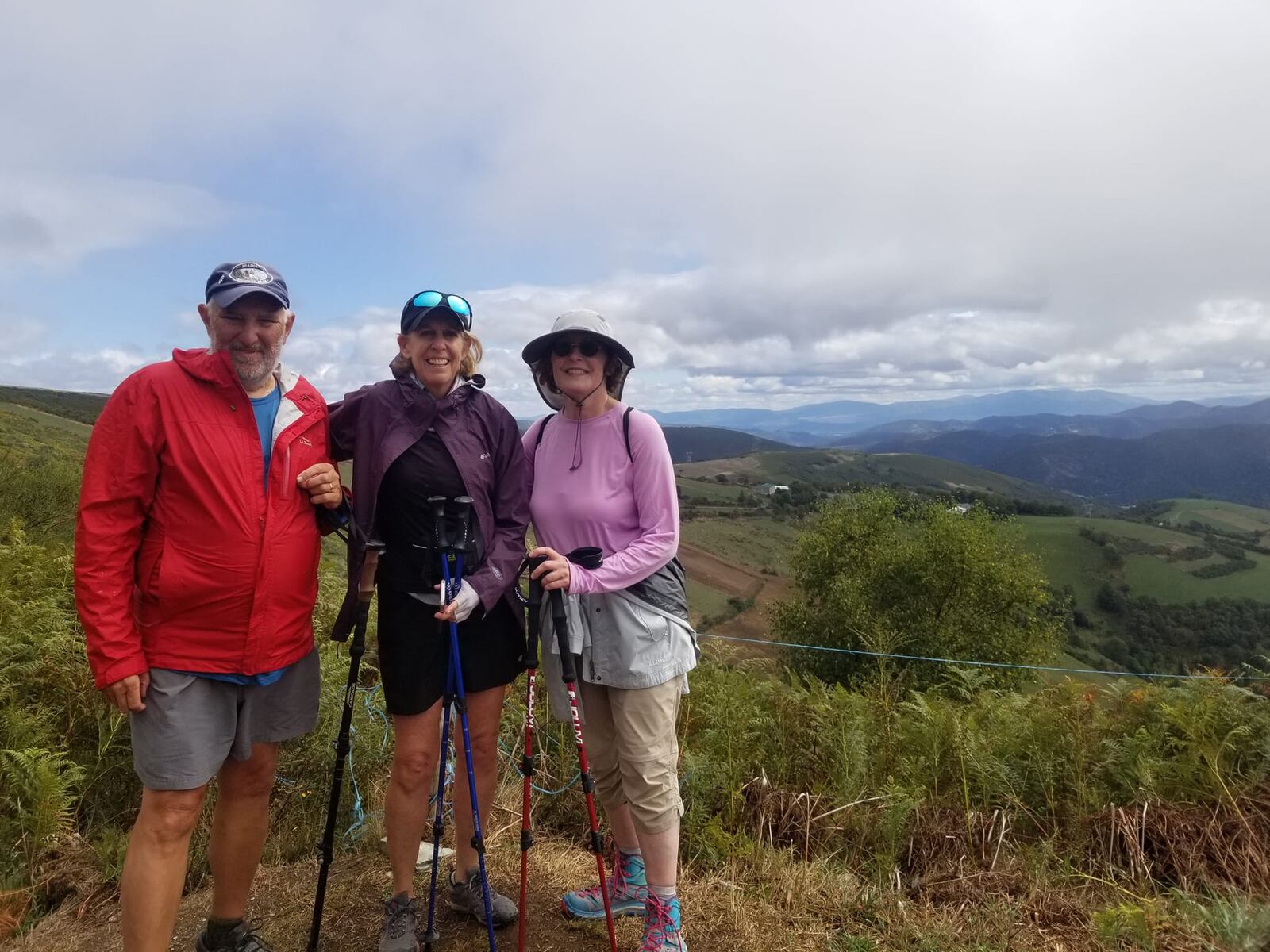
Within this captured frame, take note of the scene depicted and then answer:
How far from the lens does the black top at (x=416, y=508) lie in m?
2.91

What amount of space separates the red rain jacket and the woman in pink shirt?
3.55 feet

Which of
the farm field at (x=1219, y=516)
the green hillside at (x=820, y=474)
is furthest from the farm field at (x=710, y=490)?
the farm field at (x=1219, y=516)

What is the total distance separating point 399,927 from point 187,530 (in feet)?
6.40

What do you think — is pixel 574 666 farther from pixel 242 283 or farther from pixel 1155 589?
pixel 1155 589

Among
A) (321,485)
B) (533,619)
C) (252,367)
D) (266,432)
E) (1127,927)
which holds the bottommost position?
(1127,927)

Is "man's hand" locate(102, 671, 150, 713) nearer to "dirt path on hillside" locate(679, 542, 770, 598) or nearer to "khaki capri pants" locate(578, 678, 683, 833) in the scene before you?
"khaki capri pants" locate(578, 678, 683, 833)

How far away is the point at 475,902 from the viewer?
328cm

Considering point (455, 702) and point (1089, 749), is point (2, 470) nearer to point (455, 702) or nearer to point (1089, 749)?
point (455, 702)

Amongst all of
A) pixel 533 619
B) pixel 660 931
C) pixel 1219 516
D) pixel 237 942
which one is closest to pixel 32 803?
pixel 237 942

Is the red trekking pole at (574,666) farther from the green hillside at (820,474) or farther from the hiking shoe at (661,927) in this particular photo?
the green hillside at (820,474)

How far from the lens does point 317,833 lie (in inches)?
160

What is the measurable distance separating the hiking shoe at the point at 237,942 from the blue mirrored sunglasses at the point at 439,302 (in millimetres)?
2794

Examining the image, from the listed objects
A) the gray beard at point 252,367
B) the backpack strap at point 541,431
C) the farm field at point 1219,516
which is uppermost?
the gray beard at point 252,367

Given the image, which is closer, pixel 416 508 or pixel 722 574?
pixel 416 508
